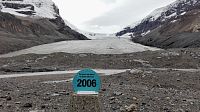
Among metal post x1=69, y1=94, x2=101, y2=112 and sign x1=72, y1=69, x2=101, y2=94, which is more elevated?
sign x1=72, y1=69, x2=101, y2=94

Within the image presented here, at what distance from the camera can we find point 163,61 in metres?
37.1

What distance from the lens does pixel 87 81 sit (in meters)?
7.25

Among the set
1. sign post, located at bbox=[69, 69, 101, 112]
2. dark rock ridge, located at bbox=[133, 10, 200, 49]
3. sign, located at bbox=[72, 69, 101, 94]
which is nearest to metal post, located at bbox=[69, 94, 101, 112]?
sign post, located at bbox=[69, 69, 101, 112]

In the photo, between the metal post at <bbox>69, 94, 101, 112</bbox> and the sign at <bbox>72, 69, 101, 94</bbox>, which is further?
the metal post at <bbox>69, 94, 101, 112</bbox>

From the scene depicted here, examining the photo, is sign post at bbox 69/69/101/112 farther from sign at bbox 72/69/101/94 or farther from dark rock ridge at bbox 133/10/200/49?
dark rock ridge at bbox 133/10/200/49

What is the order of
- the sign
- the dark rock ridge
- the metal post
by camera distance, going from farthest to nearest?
1. the dark rock ridge
2. the metal post
3. the sign

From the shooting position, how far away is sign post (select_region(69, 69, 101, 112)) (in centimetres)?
727

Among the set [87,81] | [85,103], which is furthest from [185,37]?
[87,81]

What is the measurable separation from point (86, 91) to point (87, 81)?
0.21 metres

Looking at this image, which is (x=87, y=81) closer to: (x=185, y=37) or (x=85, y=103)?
(x=85, y=103)

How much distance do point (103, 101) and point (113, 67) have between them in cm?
2178

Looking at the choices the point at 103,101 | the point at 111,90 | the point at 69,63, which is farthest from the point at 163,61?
the point at 103,101

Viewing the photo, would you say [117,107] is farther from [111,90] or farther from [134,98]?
[111,90]

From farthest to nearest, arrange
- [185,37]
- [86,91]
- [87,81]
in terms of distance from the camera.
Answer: [185,37], [86,91], [87,81]
